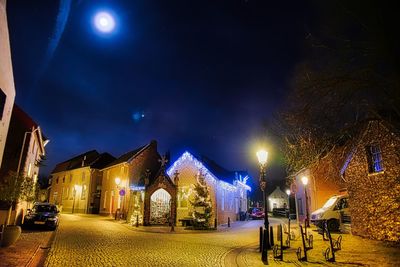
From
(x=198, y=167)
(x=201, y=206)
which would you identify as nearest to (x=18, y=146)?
(x=201, y=206)

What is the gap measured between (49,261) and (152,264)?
11.7 feet

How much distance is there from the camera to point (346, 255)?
11828 millimetres

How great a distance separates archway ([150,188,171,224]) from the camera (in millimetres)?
27391

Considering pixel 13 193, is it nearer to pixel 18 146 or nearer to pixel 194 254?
pixel 18 146

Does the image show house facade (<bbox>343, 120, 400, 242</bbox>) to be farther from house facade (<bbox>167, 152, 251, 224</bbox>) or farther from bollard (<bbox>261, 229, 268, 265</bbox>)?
house facade (<bbox>167, 152, 251, 224</bbox>)

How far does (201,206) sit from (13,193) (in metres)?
13.8

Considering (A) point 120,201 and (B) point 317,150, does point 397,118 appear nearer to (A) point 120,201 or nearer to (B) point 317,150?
(B) point 317,150

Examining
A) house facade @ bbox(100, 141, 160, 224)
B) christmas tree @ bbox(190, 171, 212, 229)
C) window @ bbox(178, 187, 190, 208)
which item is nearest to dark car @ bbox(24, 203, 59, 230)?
house facade @ bbox(100, 141, 160, 224)

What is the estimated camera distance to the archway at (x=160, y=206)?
27.4m

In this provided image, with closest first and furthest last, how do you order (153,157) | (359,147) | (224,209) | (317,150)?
(317,150) < (359,147) < (224,209) < (153,157)

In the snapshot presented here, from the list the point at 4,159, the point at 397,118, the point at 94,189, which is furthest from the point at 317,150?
the point at 94,189

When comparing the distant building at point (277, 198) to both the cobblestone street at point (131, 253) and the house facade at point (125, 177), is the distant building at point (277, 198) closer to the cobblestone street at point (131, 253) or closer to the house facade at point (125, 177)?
the house facade at point (125, 177)

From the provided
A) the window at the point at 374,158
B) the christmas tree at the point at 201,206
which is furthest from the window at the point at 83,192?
the window at the point at 374,158

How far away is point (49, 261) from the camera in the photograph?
10414 mm
